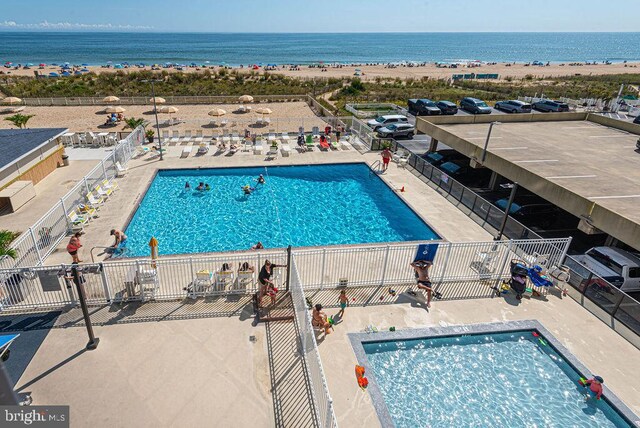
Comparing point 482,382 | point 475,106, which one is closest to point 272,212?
point 482,382

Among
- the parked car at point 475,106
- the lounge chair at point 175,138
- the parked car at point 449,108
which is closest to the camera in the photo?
the lounge chair at point 175,138

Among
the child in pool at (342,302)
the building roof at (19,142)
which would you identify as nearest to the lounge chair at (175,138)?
the building roof at (19,142)

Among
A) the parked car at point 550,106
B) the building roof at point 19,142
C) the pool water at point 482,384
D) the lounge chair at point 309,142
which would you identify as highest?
the parked car at point 550,106

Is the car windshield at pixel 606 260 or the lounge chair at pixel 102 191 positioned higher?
the car windshield at pixel 606 260

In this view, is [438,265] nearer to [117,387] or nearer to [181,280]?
[181,280]

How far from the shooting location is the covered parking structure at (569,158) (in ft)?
45.4

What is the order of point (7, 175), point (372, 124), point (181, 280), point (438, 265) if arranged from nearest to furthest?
point (181, 280), point (438, 265), point (7, 175), point (372, 124)

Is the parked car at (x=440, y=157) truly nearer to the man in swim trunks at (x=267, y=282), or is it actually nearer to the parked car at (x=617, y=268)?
the parked car at (x=617, y=268)

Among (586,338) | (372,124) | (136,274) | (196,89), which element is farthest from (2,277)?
(196,89)

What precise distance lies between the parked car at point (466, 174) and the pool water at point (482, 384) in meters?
13.4

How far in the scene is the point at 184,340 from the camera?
33.1 feet

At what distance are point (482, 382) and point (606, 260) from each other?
26.1 feet

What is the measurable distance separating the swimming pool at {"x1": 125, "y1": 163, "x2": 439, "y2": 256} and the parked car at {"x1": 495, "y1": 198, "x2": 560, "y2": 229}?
15.1 ft

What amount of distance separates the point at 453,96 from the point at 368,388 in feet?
169
